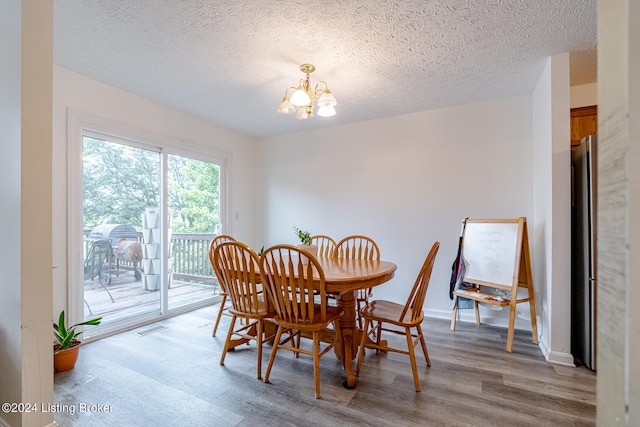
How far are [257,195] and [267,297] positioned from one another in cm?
274

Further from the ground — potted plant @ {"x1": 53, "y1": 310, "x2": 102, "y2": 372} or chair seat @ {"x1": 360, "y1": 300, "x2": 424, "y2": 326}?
chair seat @ {"x1": 360, "y1": 300, "x2": 424, "y2": 326}

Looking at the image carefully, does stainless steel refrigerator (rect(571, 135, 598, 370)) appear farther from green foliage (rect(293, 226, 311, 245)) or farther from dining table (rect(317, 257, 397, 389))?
green foliage (rect(293, 226, 311, 245))

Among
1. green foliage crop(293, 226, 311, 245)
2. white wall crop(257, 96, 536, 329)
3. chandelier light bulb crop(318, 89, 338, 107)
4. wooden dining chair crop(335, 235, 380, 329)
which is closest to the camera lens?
chandelier light bulb crop(318, 89, 338, 107)

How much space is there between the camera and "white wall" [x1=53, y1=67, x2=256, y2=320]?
2.38m

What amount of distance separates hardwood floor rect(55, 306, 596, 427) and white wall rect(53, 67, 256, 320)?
39.1 inches

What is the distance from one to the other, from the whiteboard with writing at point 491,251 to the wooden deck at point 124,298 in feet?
10.9

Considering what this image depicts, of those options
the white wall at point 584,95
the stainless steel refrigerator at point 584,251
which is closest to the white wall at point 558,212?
the stainless steel refrigerator at point 584,251

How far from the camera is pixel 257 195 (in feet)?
15.0

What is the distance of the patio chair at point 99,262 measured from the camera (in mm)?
2671

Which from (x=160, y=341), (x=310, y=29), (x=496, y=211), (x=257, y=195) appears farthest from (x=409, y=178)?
(x=160, y=341)

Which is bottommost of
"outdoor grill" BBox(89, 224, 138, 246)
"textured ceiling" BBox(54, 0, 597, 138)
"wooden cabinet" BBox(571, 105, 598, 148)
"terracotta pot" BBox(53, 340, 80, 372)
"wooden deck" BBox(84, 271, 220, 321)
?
"terracotta pot" BBox(53, 340, 80, 372)

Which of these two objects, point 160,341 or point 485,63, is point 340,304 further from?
point 485,63

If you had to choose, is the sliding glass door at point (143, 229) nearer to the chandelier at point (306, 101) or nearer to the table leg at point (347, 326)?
the chandelier at point (306, 101)

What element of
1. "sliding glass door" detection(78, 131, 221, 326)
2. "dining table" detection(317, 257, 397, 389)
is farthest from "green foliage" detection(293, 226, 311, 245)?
"dining table" detection(317, 257, 397, 389)
